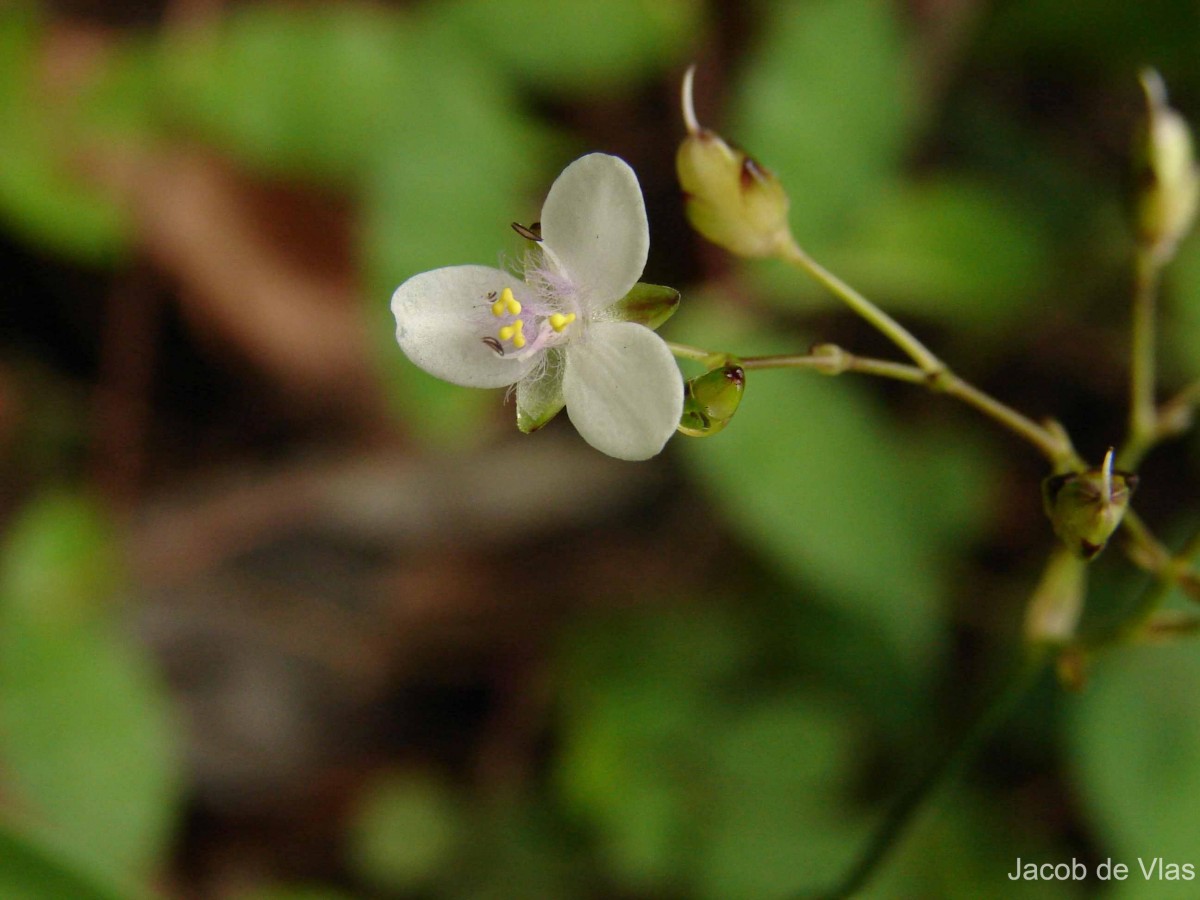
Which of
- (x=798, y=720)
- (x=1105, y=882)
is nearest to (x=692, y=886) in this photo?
(x=798, y=720)

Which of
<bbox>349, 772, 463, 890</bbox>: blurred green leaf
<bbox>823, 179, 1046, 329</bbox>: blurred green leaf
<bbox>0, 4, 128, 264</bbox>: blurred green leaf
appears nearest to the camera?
<bbox>823, 179, 1046, 329</bbox>: blurred green leaf

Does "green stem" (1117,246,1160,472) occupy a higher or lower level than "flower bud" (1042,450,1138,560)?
higher

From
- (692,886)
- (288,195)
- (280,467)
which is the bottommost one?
(692,886)

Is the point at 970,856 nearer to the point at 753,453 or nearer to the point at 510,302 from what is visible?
the point at 753,453

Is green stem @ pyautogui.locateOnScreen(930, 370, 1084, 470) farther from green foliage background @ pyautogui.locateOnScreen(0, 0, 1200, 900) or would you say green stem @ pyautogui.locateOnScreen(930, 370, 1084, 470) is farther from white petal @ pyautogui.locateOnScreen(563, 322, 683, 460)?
green foliage background @ pyautogui.locateOnScreen(0, 0, 1200, 900)

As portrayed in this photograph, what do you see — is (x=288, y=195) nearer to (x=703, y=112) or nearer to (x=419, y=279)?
(x=703, y=112)

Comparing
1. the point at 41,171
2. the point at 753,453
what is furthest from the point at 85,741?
the point at 753,453

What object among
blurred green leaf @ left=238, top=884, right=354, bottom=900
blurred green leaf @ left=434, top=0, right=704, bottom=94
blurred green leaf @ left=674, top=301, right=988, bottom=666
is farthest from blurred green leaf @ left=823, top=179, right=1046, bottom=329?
blurred green leaf @ left=238, top=884, right=354, bottom=900
